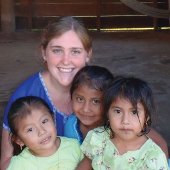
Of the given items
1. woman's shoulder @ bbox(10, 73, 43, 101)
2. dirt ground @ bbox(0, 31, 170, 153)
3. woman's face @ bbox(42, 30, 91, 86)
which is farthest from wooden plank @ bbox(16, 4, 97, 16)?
woman's face @ bbox(42, 30, 91, 86)

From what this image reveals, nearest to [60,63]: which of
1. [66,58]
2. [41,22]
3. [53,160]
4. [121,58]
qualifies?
[66,58]

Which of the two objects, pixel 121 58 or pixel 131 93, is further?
pixel 121 58

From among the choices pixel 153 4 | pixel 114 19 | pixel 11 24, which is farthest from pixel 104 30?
pixel 11 24

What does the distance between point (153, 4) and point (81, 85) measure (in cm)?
541

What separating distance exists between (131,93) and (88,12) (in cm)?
565

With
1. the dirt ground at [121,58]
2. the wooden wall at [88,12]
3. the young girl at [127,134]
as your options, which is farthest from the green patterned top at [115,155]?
the wooden wall at [88,12]

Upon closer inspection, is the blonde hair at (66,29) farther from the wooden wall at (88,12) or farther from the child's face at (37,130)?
the wooden wall at (88,12)

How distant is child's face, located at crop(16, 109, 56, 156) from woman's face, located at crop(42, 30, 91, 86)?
24cm

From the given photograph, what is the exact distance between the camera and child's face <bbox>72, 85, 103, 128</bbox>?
1903 mm

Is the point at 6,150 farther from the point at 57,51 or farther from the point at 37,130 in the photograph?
Result: the point at 57,51

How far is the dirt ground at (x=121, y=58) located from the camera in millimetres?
3837

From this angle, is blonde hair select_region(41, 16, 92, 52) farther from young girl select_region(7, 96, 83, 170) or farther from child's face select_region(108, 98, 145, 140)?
child's face select_region(108, 98, 145, 140)

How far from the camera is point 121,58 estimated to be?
5.13m

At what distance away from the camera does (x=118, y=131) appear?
1.72 metres
